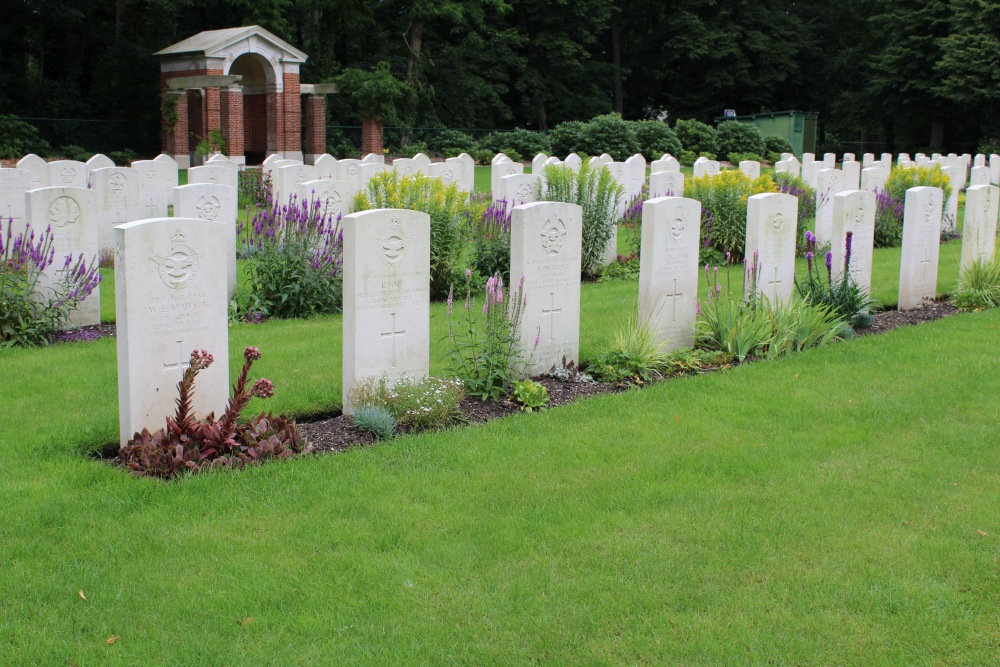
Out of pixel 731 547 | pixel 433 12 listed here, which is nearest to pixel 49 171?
pixel 731 547

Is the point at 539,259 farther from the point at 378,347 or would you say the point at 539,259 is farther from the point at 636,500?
the point at 636,500

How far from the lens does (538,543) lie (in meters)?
4.59

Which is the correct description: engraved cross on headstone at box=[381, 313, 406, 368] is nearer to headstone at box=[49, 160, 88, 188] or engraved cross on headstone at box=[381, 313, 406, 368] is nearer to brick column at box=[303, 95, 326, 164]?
headstone at box=[49, 160, 88, 188]

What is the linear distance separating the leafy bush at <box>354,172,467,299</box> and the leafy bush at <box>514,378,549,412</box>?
3656mm

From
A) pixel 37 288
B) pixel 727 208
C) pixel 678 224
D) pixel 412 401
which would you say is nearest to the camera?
pixel 412 401

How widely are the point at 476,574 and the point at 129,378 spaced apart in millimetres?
2401

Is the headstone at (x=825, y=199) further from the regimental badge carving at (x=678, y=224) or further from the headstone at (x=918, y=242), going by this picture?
the regimental badge carving at (x=678, y=224)

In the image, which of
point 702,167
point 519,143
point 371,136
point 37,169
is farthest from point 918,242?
point 371,136

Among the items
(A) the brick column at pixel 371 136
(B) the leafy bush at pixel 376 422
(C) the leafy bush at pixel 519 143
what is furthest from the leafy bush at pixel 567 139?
(B) the leafy bush at pixel 376 422

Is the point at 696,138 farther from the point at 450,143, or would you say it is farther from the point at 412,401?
the point at 412,401

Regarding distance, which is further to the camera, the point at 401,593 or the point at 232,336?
the point at 232,336

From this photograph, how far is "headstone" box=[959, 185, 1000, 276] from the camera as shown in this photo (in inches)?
426

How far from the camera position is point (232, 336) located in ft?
28.2

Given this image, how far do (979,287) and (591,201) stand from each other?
441cm
